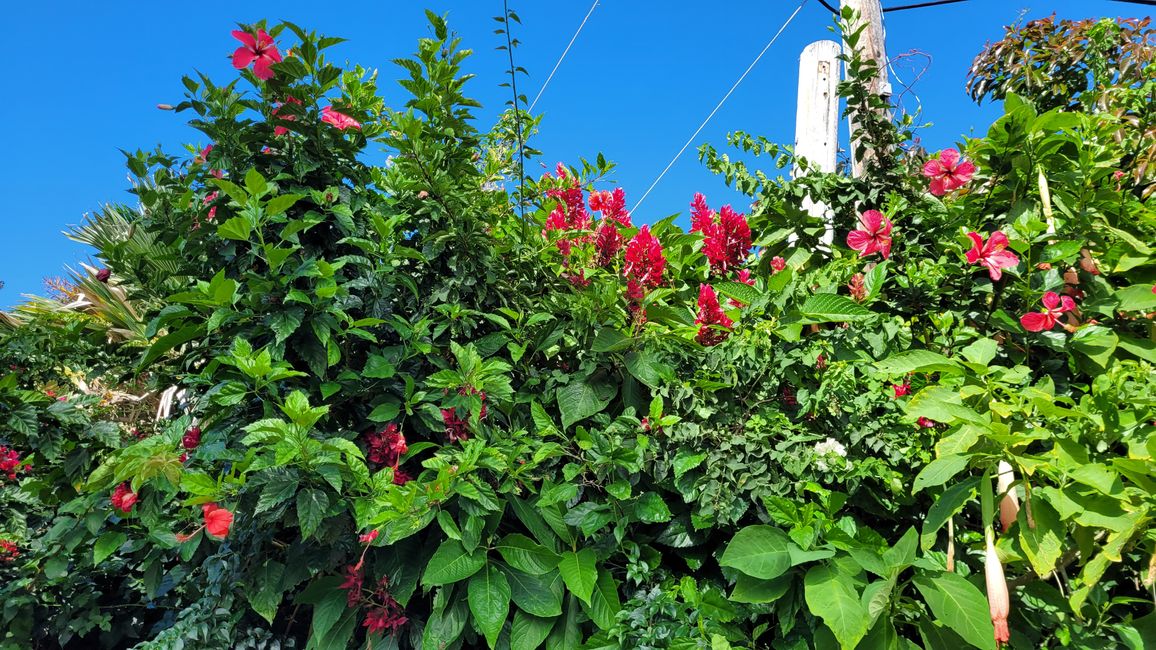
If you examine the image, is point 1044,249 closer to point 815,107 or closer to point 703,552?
point 703,552

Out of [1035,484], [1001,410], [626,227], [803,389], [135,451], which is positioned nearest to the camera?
[1001,410]


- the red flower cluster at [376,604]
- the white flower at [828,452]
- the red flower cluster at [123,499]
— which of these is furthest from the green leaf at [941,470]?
the red flower cluster at [123,499]

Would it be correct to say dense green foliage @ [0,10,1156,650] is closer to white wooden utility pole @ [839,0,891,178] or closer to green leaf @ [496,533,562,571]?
green leaf @ [496,533,562,571]

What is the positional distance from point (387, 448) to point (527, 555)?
0.49m

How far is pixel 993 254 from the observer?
181cm

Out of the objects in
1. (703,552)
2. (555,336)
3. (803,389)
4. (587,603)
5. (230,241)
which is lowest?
(587,603)

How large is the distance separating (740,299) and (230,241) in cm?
149

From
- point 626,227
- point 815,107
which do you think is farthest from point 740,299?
point 815,107

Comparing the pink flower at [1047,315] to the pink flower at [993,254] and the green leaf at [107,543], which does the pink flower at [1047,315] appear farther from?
the green leaf at [107,543]

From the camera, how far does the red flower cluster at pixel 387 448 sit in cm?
202

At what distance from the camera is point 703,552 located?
2.06m

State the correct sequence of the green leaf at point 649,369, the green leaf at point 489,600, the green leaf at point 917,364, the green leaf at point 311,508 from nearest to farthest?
the green leaf at point 917,364 → the green leaf at point 311,508 → the green leaf at point 489,600 → the green leaf at point 649,369

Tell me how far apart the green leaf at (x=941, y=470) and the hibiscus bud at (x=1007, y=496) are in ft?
0.35

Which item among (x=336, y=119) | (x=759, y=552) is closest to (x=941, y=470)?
(x=759, y=552)
